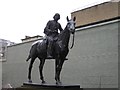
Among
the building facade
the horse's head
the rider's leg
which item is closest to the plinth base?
the rider's leg

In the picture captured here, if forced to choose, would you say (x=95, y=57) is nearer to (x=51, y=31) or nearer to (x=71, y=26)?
(x=51, y=31)

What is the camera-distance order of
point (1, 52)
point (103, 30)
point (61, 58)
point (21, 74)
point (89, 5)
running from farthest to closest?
point (1, 52), point (21, 74), point (89, 5), point (103, 30), point (61, 58)

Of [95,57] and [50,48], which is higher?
[50,48]

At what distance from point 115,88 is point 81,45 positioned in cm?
247

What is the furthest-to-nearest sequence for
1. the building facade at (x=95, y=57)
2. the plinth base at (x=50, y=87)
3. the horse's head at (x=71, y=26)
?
the building facade at (x=95, y=57) < the plinth base at (x=50, y=87) < the horse's head at (x=71, y=26)

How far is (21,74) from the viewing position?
1488 centimetres

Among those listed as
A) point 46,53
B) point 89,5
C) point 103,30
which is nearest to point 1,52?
point 89,5

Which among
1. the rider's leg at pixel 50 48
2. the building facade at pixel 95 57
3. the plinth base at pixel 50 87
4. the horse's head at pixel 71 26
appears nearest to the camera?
the horse's head at pixel 71 26

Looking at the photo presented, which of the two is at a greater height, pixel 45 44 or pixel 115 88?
pixel 45 44

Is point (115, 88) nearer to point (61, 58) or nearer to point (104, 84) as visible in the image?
point (104, 84)

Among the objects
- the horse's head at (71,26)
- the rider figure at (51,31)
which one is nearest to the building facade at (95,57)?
the rider figure at (51,31)

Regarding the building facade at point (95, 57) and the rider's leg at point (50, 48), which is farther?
the building facade at point (95, 57)

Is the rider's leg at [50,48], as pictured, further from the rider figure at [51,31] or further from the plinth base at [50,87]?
the plinth base at [50,87]

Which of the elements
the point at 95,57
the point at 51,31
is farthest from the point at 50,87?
the point at 95,57
